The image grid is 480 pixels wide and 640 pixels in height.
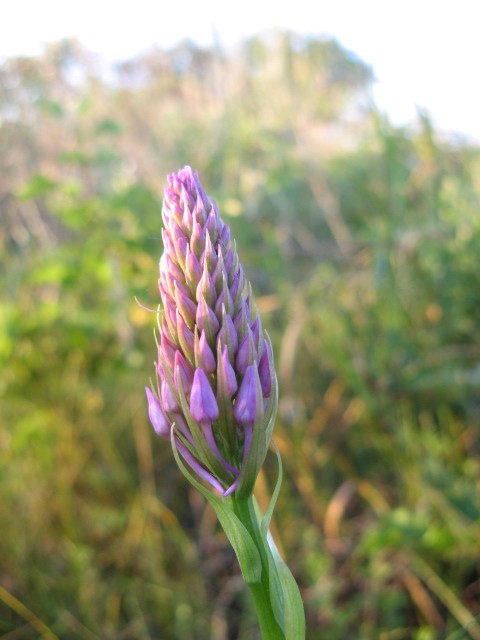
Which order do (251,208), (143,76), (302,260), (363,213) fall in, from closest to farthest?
(251,208) < (302,260) < (363,213) < (143,76)

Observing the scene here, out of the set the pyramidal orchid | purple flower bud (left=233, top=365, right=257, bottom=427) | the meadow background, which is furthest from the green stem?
the meadow background

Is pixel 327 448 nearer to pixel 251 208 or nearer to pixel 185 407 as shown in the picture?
pixel 251 208

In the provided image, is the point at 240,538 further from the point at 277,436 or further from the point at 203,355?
the point at 277,436

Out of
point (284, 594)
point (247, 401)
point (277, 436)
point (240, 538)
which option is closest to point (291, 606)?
point (284, 594)

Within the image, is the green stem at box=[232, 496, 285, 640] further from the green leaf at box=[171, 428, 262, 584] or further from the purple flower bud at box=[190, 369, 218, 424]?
the purple flower bud at box=[190, 369, 218, 424]

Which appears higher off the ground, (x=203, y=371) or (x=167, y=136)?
(x=167, y=136)

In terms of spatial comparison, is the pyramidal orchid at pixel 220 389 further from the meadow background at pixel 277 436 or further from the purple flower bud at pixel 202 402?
the meadow background at pixel 277 436

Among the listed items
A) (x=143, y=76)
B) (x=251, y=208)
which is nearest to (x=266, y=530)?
(x=251, y=208)

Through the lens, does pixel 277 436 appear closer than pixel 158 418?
No
